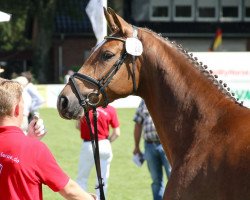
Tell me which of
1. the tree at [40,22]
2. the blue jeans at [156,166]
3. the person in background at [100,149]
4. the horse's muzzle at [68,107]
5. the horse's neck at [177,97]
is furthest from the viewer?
the tree at [40,22]

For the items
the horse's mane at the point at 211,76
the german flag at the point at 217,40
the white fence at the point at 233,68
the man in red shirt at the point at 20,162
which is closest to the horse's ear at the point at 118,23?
the horse's mane at the point at 211,76

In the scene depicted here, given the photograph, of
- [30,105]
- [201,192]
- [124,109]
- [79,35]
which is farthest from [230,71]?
[79,35]

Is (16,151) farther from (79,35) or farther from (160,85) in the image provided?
(79,35)

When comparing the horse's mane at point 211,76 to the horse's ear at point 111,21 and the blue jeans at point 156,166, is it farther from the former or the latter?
the blue jeans at point 156,166

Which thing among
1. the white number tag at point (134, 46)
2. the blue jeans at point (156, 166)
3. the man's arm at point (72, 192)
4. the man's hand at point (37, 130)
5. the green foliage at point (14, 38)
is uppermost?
the white number tag at point (134, 46)

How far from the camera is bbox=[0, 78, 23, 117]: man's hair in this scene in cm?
481

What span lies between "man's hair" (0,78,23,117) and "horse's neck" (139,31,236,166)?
151cm

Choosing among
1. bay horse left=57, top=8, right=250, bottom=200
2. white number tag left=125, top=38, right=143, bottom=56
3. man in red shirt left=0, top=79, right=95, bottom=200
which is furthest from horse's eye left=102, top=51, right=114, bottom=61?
man in red shirt left=0, top=79, right=95, bottom=200

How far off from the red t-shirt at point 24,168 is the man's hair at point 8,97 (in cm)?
17

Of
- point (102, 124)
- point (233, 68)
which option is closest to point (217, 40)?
point (233, 68)

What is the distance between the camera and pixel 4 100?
189 inches

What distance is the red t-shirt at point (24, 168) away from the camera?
4809mm

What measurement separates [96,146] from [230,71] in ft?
25.5

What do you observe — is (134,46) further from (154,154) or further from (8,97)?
(154,154)
